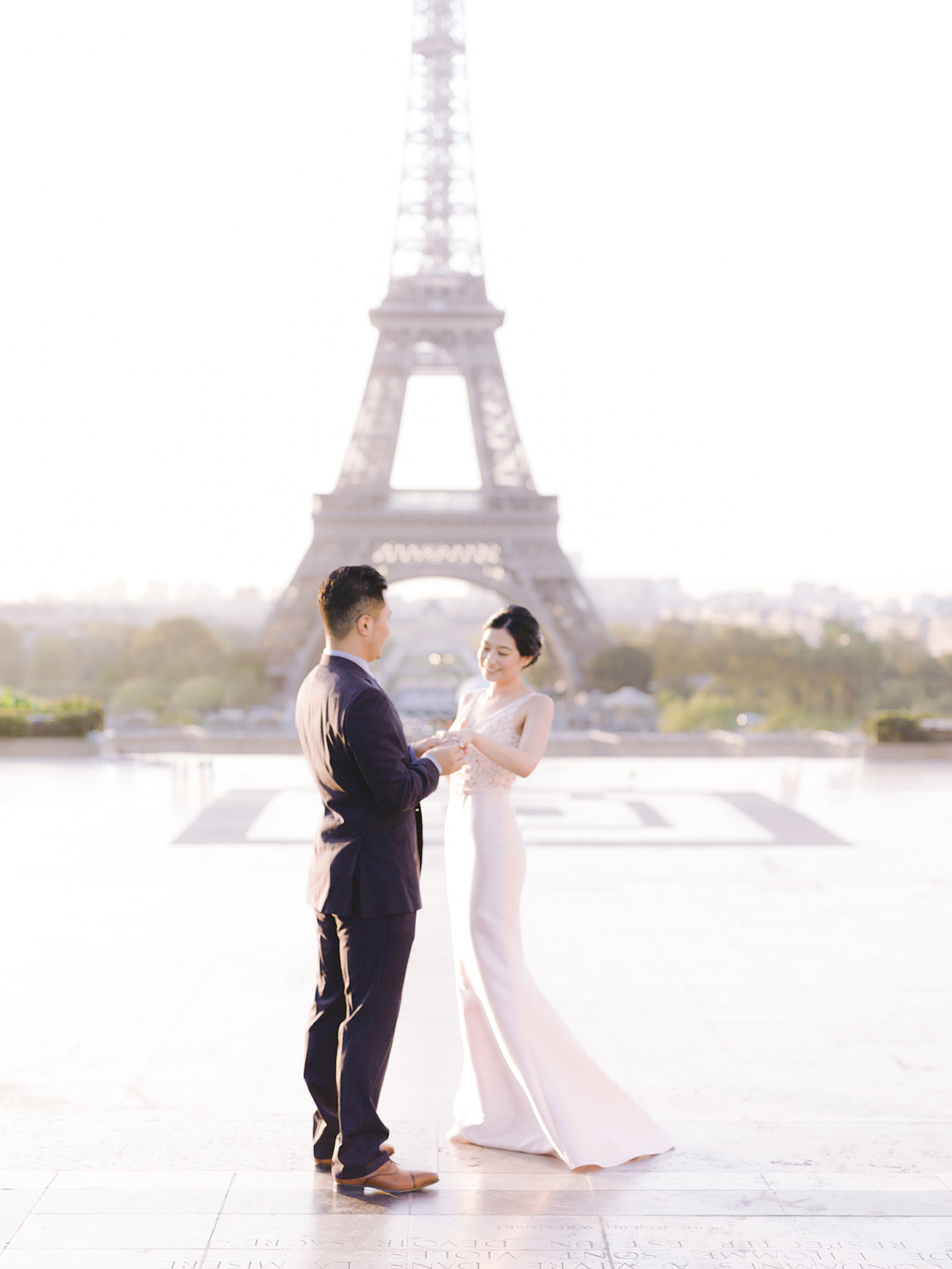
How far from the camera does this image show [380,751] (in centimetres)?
346

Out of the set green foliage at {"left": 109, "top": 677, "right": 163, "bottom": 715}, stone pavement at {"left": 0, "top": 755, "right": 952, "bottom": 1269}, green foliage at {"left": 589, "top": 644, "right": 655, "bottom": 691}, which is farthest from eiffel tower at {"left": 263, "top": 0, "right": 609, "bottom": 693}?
stone pavement at {"left": 0, "top": 755, "right": 952, "bottom": 1269}

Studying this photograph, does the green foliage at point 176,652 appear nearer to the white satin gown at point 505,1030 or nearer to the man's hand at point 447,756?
the white satin gown at point 505,1030

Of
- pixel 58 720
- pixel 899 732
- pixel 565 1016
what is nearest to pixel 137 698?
pixel 58 720

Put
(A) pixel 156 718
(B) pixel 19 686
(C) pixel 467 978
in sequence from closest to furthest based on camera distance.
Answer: (C) pixel 467 978
(A) pixel 156 718
(B) pixel 19 686

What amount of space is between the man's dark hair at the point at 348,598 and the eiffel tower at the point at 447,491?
29.4m

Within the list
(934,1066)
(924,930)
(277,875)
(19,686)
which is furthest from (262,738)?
(19,686)

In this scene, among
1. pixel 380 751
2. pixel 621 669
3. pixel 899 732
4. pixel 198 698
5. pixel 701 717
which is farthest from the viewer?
pixel 198 698

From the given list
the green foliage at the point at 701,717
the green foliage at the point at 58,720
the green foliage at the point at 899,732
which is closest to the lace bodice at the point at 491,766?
the green foliage at the point at 58,720

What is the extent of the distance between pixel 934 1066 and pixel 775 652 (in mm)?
42130

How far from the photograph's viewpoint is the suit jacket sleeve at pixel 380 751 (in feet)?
11.4

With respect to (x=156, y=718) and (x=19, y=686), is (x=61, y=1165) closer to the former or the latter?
(x=156, y=718)

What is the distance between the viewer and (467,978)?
159 inches

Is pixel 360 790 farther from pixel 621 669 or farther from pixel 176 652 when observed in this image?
pixel 176 652

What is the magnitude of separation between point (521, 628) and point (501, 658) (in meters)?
0.12
